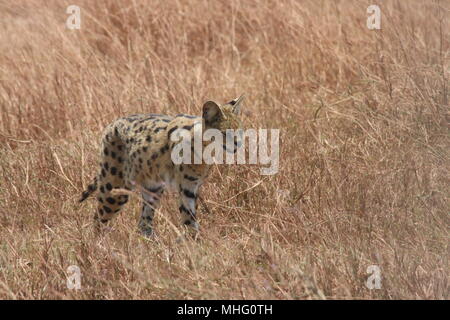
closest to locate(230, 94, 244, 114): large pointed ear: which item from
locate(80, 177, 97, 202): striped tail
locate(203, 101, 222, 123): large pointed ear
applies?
locate(203, 101, 222, 123): large pointed ear

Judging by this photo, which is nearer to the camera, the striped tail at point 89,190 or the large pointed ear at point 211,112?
the large pointed ear at point 211,112

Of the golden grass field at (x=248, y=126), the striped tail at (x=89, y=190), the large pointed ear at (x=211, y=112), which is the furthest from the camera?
the striped tail at (x=89, y=190)

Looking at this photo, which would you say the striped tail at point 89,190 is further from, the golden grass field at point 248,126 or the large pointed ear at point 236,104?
the large pointed ear at point 236,104

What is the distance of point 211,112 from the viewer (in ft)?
14.6

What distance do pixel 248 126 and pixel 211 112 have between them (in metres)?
1.61

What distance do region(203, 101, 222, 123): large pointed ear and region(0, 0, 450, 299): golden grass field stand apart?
2.09 ft

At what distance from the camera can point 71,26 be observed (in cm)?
732

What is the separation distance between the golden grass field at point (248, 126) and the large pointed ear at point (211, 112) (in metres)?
0.64

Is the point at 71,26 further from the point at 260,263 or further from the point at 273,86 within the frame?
the point at 260,263

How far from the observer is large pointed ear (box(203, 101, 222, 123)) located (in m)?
4.41

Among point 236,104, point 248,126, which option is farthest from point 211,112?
point 248,126

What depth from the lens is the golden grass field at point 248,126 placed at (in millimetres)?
4020

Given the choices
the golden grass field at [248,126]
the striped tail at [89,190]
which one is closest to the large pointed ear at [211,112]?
the golden grass field at [248,126]

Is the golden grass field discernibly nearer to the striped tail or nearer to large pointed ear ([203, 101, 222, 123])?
the striped tail
